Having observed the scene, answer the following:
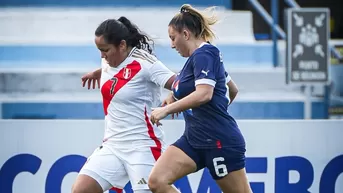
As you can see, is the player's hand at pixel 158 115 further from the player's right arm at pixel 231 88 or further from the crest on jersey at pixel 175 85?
the player's right arm at pixel 231 88

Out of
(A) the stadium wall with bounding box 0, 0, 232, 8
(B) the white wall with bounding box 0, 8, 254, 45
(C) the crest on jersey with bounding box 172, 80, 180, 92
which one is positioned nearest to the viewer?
(C) the crest on jersey with bounding box 172, 80, 180, 92

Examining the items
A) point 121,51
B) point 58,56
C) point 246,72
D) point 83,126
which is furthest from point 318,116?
point 121,51

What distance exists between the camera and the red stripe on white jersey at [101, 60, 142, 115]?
23.0ft

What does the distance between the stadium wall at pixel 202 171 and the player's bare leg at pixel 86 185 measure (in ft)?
3.67

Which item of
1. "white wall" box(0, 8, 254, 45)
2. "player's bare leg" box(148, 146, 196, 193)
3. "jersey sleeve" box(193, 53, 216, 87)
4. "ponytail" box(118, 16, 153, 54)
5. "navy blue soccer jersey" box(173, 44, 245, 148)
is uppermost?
"ponytail" box(118, 16, 153, 54)

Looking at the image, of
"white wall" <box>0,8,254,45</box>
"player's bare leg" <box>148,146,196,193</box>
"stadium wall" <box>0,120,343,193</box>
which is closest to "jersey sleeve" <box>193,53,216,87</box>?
"player's bare leg" <box>148,146,196,193</box>

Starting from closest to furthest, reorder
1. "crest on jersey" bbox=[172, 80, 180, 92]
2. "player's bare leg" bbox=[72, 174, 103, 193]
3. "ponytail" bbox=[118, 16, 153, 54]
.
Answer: "crest on jersey" bbox=[172, 80, 180, 92], "player's bare leg" bbox=[72, 174, 103, 193], "ponytail" bbox=[118, 16, 153, 54]

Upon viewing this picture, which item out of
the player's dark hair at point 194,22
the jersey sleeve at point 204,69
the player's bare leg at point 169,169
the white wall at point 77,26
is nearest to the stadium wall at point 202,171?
the player's bare leg at point 169,169

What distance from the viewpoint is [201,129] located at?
21.9 ft

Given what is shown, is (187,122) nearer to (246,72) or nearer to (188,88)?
(188,88)

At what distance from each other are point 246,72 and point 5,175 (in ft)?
19.9

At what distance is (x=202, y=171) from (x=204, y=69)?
68.8 inches

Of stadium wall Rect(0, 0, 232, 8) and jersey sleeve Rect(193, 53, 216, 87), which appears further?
stadium wall Rect(0, 0, 232, 8)

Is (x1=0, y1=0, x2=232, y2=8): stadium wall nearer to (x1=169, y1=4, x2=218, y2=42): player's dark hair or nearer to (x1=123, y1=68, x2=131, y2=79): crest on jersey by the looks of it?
(x1=123, y1=68, x2=131, y2=79): crest on jersey
